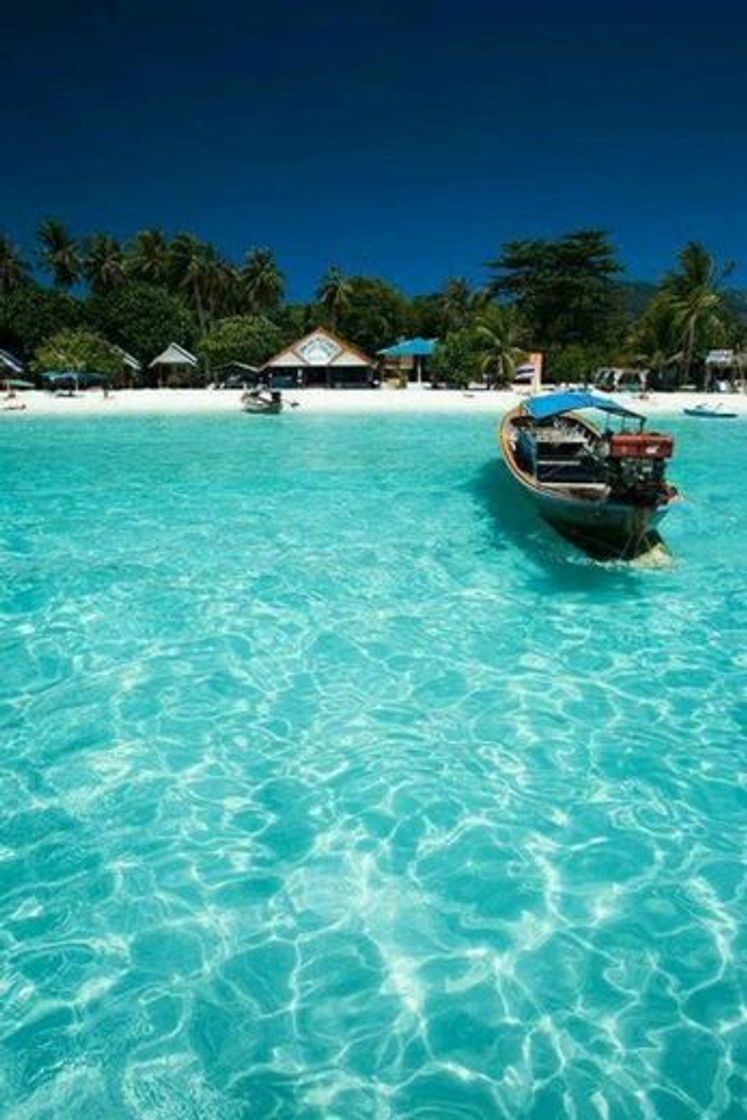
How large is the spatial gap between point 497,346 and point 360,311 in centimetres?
1762

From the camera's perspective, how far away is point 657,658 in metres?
10.2

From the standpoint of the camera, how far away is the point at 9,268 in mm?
66438

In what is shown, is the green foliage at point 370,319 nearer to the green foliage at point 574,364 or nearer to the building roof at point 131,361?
the green foliage at point 574,364

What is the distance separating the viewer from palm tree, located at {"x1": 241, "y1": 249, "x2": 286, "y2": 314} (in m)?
70.0

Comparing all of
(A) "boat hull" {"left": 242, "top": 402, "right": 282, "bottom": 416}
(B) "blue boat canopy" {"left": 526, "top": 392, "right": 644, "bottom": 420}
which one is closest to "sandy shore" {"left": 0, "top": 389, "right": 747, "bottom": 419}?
(A) "boat hull" {"left": 242, "top": 402, "right": 282, "bottom": 416}

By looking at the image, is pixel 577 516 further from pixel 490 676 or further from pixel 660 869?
pixel 660 869

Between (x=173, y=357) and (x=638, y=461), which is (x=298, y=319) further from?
(x=638, y=461)

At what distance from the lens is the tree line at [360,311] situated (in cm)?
5550

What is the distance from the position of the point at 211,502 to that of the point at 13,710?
38.6 feet

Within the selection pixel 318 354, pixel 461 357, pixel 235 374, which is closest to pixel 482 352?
pixel 461 357

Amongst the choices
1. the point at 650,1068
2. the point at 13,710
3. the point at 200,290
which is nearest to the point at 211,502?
the point at 13,710

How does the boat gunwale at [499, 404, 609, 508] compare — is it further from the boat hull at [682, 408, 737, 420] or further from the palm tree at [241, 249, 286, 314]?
the palm tree at [241, 249, 286, 314]

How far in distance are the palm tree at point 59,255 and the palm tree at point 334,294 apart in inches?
821

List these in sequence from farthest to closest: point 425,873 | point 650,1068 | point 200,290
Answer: point 200,290 < point 425,873 < point 650,1068
